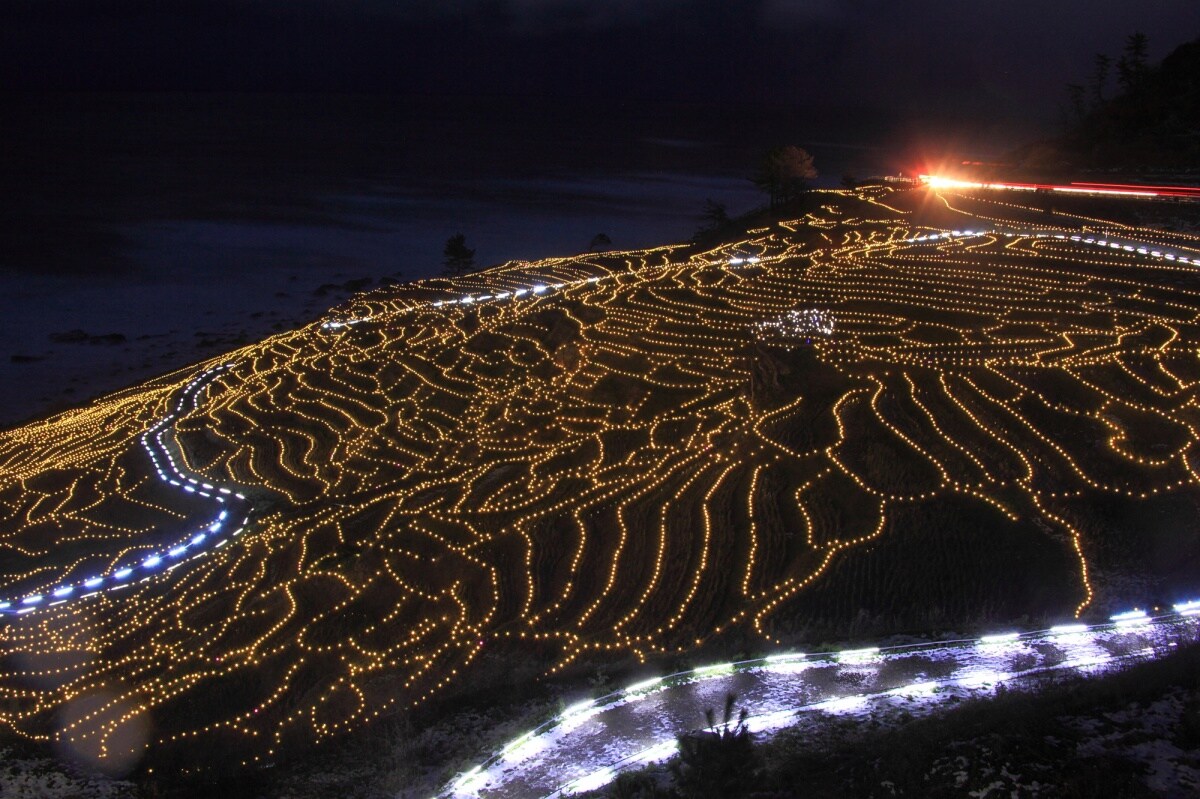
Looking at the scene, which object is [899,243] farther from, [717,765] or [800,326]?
[717,765]

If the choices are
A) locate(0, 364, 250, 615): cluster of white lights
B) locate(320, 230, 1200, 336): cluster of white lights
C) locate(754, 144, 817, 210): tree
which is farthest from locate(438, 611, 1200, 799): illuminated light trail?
locate(754, 144, 817, 210): tree

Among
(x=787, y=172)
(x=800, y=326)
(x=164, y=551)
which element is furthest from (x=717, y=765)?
(x=787, y=172)

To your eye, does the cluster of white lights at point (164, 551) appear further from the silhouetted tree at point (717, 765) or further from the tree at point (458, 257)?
the tree at point (458, 257)

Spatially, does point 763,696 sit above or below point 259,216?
below

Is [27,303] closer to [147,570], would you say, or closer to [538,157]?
[147,570]

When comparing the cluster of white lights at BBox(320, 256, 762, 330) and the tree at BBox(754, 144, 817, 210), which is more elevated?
the tree at BBox(754, 144, 817, 210)

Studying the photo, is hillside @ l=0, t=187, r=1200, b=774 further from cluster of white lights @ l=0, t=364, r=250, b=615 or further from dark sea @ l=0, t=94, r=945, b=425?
dark sea @ l=0, t=94, r=945, b=425
